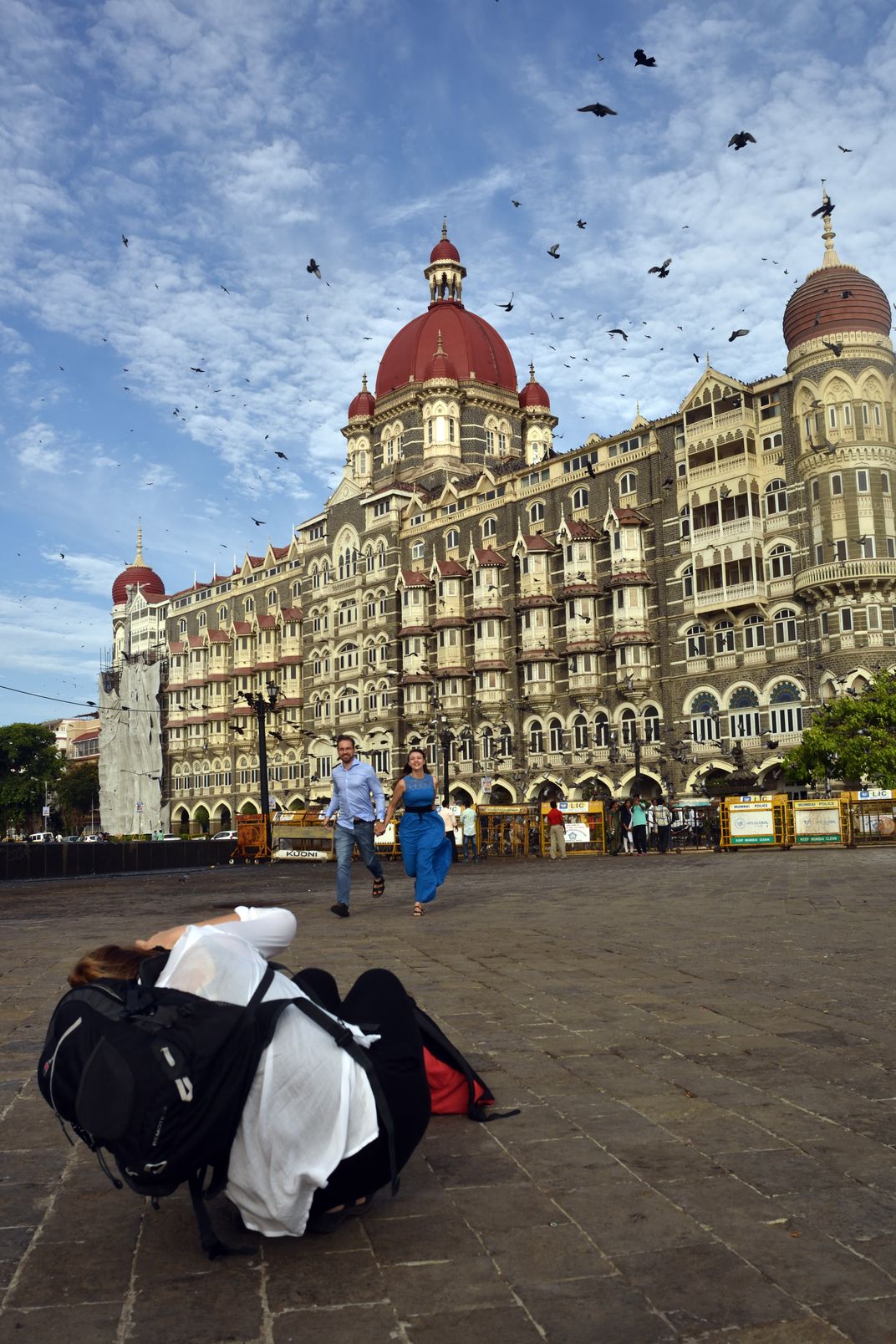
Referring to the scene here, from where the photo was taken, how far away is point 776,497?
41031 mm

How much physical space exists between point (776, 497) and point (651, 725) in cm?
1000

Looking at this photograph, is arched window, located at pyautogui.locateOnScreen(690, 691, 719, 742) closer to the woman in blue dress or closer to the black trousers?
the woman in blue dress

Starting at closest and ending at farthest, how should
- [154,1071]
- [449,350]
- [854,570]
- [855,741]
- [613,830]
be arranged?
[154,1071], [613,830], [855,741], [854,570], [449,350]

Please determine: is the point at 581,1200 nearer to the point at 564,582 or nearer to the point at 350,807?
the point at 350,807

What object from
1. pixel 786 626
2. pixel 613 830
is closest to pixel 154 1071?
pixel 613 830

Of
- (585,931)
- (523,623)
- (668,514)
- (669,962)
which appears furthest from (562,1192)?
(523,623)

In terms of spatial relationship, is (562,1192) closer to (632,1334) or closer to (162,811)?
(632,1334)

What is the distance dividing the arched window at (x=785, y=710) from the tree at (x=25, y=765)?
5827 centimetres

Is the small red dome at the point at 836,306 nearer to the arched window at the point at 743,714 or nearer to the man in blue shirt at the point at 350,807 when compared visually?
the arched window at the point at 743,714

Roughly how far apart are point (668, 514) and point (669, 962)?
38.6 meters

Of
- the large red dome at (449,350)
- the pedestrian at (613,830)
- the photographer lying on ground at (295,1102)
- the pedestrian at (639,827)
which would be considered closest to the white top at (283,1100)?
the photographer lying on ground at (295,1102)

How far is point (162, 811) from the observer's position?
77.3 m

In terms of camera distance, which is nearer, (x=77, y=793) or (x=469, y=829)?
(x=469, y=829)

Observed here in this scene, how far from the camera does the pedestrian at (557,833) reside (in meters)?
29.0
